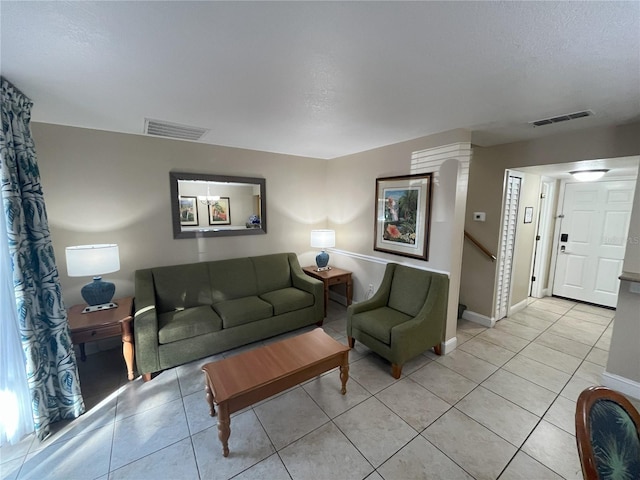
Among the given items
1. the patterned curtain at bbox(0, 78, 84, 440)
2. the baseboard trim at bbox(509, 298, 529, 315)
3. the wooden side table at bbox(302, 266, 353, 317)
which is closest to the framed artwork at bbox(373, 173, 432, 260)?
the wooden side table at bbox(302, 266, 353, 317)

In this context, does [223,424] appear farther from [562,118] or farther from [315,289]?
[562,118]

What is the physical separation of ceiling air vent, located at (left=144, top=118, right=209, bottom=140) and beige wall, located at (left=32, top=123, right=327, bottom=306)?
0.20 m

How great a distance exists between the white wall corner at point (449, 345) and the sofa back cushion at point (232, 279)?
228 cm

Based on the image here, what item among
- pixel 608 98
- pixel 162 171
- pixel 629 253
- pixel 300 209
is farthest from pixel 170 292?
pixel 629 253

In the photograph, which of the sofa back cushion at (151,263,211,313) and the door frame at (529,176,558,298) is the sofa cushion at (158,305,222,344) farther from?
the door frame at (529,176,558,298)

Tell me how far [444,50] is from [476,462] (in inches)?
93.3

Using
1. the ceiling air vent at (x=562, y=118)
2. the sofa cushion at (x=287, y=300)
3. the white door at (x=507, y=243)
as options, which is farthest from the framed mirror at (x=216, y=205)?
the white door at (x=507, y=243)

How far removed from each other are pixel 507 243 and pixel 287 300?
9.76ft

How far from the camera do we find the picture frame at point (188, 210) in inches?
124

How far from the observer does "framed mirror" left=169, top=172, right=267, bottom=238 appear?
313 centimetres

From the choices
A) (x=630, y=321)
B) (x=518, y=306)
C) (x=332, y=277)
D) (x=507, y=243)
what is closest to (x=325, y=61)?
(x=332, y=277)

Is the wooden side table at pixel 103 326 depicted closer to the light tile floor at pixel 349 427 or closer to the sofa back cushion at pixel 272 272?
the light tile floor at pixel 349 427

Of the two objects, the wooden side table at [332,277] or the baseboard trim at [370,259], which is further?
the wooden side table at [332,277]

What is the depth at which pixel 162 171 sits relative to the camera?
3006 mm
